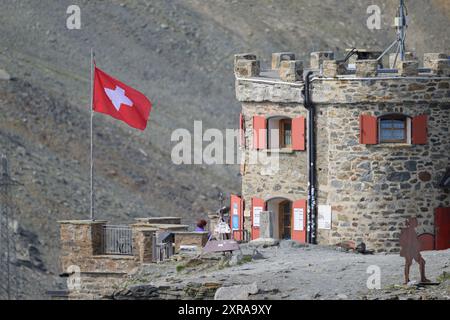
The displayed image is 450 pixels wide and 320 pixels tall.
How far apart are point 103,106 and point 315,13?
68979 millimetres

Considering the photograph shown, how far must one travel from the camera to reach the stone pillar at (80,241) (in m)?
60.9

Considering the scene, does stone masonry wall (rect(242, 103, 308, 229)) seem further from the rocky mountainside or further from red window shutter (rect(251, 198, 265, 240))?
the rocky mountainside

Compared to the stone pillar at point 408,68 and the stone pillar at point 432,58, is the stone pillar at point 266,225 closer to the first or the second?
the stone pillar at point 408,68

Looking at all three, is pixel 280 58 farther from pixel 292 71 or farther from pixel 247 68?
pixel 292 71

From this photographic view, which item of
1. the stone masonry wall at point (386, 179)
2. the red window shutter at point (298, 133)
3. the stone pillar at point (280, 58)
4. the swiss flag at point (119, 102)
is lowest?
the stone masonry wall at point (386, 179)

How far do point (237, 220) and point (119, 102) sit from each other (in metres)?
5.10

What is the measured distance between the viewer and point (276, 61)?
6581 centimetres

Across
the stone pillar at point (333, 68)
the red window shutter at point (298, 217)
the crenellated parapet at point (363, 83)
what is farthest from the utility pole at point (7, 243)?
the stone pillar at point (333, 68)

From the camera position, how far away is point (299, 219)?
60.3 metres

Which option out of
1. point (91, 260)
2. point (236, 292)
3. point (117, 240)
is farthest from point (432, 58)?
point (236, 292)

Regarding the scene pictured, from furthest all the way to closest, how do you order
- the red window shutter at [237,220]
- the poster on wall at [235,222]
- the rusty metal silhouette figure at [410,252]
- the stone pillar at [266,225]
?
1. the poster on wall at [235,222]
2. the red window shutter at [237,220]
3. the stone pillar at [266,225]
4. the rusty metal silhouette figure at [410,252]

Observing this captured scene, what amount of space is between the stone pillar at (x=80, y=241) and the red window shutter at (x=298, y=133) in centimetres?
631

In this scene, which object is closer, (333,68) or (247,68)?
(333,68)

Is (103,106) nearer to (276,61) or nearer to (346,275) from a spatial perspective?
(276,61)
